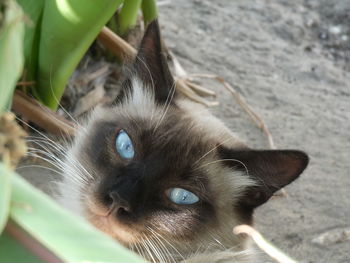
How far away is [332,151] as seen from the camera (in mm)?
2451

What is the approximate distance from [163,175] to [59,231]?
0.85 m

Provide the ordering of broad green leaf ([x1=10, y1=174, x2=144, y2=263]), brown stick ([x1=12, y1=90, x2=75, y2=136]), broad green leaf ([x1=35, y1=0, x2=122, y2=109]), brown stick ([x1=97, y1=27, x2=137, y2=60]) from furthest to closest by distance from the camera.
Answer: brown stick ([x1=97, y1=27, x2=137, y2=60]) → brown stick ([x1=12, y1=90, x2=75, y2=136]) → broad green leaf ([x1=35, y1=0, x2=122, y2=109]) → broad green leaf ([x1=10, y1=174, x2=144, y2=263])

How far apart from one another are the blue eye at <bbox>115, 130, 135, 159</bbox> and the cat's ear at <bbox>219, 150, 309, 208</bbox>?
9.7 inches

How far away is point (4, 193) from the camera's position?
0.49 metres

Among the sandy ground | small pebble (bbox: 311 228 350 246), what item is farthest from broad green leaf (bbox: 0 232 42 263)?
small pebble (bbox: 311 228 350 246)

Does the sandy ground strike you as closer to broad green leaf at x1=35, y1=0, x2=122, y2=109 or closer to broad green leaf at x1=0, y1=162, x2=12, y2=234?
broad green leaf at x1=35, y1=0, x2=122, y2=109

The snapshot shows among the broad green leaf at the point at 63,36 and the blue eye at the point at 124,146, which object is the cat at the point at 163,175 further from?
the broad green leaf at the point at 63,36

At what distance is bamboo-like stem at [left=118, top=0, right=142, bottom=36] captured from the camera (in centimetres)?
225

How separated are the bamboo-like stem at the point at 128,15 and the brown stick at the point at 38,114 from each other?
61 centimetres

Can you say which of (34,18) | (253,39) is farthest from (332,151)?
(34,18)

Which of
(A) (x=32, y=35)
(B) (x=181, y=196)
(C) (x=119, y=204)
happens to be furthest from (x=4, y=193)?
(A) (x=32, y=35)

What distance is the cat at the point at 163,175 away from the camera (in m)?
1.31

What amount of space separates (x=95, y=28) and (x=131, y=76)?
23cm

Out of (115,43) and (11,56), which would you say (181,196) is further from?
(115,43)
